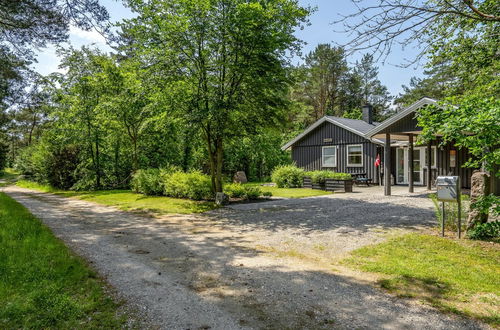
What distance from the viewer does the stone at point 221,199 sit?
12047 millimetres

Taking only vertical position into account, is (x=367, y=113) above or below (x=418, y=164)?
above

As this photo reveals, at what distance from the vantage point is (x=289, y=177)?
766 inches

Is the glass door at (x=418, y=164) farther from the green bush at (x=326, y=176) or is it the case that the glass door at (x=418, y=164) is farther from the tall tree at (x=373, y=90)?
the tall tree at (x=373, y=90)

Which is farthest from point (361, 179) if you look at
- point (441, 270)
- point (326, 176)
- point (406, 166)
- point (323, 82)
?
point (323, 82)

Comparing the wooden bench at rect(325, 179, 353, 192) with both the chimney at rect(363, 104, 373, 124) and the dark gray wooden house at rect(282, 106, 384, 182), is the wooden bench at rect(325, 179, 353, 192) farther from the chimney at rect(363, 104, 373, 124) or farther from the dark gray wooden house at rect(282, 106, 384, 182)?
the chimney at rect(363, 104, 373, 124)

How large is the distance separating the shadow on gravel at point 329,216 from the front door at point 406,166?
8502 millimetres

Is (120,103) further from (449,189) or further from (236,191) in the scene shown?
(449,189)

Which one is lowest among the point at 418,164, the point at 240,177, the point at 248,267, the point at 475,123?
the point at 248,267

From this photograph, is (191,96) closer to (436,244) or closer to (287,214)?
(287,214)

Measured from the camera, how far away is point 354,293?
3908 millimetres

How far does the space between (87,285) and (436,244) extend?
20.0 ft

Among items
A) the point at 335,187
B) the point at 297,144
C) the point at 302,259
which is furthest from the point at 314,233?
the point at 297,144

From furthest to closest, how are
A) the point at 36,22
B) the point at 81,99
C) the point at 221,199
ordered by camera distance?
the point at 81,99
the point at 221,199
the point at 36,22

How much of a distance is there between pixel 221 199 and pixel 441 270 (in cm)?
846
